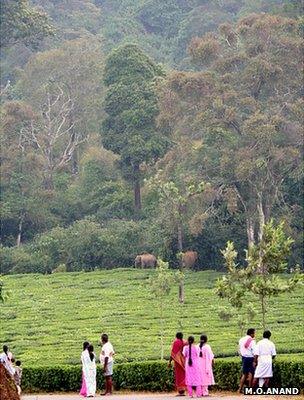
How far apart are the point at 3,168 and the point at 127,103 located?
7522 millimetres

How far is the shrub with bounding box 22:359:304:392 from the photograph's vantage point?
2710cm

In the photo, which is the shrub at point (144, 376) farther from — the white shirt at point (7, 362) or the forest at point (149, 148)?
the forest at point (149, 148)

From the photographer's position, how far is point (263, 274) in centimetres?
3177

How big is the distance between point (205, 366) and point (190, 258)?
34.8 m

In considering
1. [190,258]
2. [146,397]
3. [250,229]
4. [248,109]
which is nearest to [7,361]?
[146,397]

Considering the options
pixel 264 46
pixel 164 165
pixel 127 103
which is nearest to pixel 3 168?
pixel 127 103

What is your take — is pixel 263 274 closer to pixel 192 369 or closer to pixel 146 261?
pixel 192 369

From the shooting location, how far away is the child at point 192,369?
26.7 meters

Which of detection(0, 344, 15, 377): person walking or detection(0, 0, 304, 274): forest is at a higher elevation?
detection(0, 0, 304, 274): forest

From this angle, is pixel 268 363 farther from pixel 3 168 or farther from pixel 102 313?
pixel 3 168

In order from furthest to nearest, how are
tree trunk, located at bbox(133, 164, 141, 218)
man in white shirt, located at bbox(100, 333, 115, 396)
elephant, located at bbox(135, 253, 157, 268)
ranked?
tree trunk, located at bbox(133, 164, 141, 218) < elephant, located at bbox(135, 253, 157, 268) < man in white shirt, located at bbox(100, 333, 115, 396)

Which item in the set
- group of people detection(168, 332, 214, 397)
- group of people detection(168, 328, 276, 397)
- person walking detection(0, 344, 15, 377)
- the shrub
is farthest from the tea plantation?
group of people detection(168, 328, 276, 397)

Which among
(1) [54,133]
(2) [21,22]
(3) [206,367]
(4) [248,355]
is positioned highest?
(2) [21,22]

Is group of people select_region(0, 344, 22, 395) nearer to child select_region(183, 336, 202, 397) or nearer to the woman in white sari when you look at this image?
the woman in white sari
